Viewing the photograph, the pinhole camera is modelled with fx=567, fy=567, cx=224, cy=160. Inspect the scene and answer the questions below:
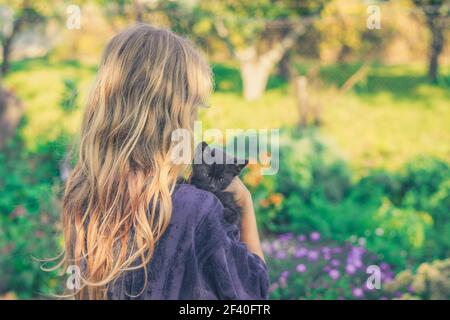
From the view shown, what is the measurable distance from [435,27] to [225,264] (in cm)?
769

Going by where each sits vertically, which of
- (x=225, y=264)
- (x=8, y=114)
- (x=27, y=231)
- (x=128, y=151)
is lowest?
(x=27, y=231)

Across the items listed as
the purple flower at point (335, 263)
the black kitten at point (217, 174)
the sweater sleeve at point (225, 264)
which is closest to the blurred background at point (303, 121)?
the purple flower at point (335, 263)

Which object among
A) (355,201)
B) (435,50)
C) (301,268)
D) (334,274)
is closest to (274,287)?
(301,268)

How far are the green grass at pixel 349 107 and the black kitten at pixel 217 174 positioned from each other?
4454mm

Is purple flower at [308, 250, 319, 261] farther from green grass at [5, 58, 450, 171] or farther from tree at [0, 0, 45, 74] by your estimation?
tree at [0, 0, 45, 74]

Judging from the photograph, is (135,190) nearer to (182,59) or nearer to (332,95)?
(182,59)

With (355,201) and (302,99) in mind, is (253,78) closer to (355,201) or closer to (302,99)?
(302,99)

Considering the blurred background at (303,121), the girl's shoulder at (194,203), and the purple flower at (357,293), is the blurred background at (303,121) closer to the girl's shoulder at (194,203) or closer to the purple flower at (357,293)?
the purple flower at (357,293)

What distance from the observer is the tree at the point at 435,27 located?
775 cm

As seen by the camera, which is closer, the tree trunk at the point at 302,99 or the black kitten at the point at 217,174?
the black kitten at the point at 217,174

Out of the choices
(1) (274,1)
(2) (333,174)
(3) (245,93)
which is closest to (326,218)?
(2) (333,174)

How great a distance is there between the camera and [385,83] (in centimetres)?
877

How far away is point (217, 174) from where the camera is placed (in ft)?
4.99
